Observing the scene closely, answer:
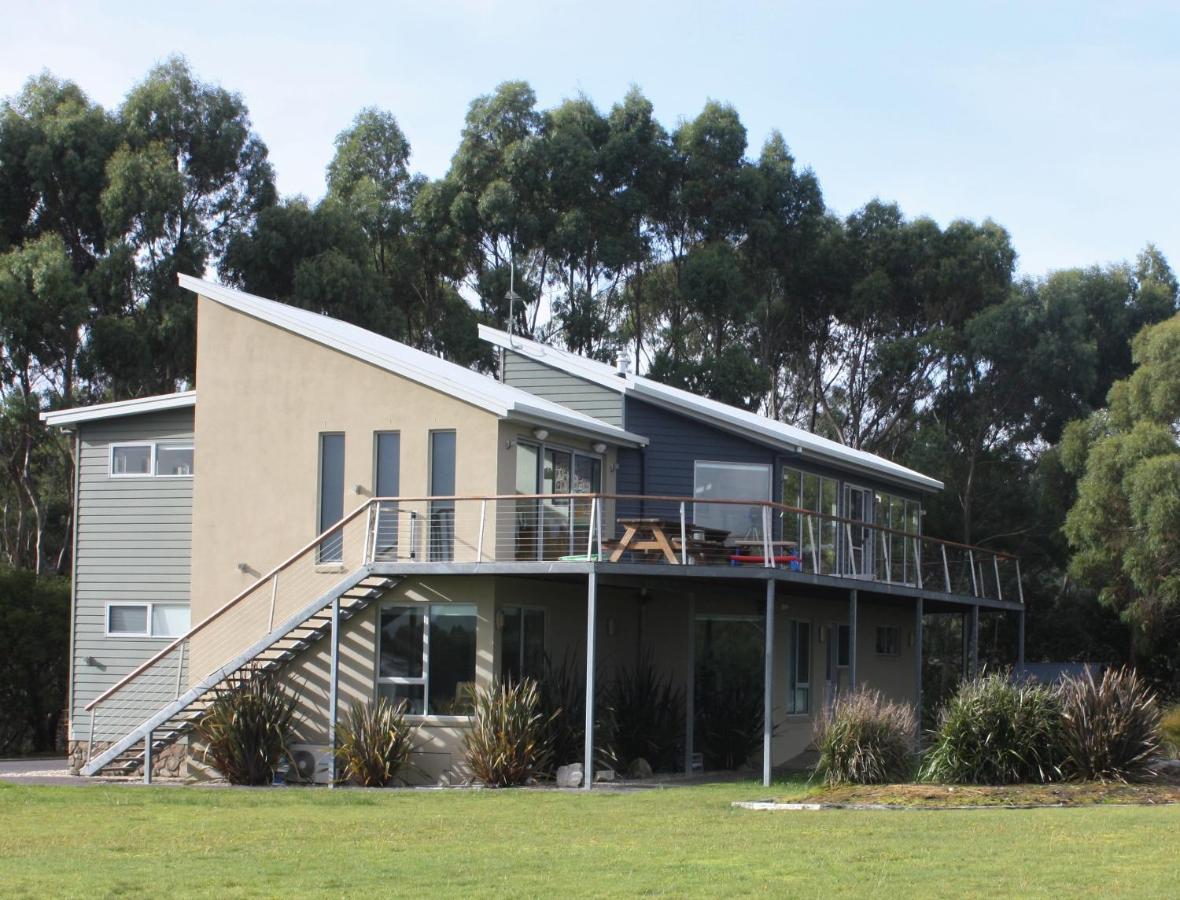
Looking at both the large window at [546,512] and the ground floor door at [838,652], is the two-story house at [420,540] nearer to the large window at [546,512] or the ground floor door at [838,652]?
the large window at [546,512]

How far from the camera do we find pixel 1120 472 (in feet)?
115

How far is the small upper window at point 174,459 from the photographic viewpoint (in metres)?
25.5

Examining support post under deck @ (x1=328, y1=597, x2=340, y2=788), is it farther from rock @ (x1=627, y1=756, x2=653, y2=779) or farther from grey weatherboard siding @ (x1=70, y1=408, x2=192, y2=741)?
grey weatherboard siding @ (x1=70, y1=408, x2=192, y2=741)

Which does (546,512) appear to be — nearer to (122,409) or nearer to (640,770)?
(640,770)

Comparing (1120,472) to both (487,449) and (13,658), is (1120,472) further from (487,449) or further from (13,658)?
(13,658)

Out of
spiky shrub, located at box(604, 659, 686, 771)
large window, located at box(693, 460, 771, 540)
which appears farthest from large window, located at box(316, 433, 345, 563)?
large window, located at box(693, 460, 771, 540)

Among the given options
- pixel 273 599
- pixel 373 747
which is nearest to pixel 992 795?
pixel 373 747

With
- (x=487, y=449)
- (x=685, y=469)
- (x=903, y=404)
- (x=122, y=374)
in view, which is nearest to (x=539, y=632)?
(x=487, y=449)

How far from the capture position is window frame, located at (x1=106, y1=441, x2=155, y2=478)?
25.8 m

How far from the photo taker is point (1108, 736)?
59.7 feet

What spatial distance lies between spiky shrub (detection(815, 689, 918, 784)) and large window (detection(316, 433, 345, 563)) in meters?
7.77

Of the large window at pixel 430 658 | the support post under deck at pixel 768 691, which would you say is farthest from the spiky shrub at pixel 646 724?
the support post under deck at pixel 768 691

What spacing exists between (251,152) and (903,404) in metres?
20.0

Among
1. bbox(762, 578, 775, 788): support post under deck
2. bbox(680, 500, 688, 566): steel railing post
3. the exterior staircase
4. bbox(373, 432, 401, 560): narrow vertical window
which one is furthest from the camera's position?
bbox(373, 432, 401, 560): narrow vertical window
